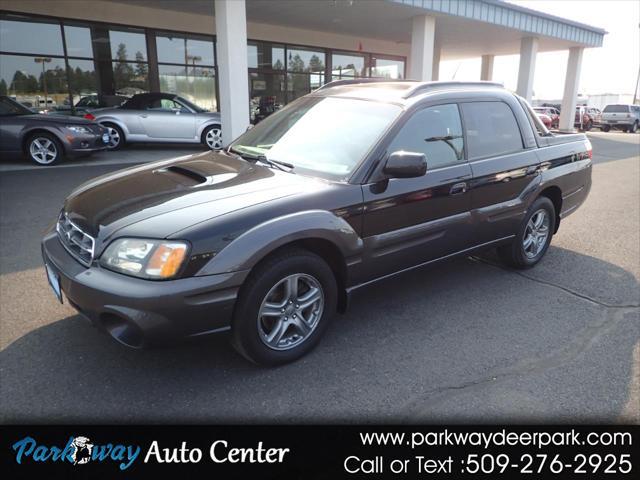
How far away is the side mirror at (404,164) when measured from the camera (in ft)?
10.3

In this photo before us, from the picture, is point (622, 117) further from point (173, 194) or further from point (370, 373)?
point (173, 194)

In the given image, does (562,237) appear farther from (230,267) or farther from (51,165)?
(51,165)

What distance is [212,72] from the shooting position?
16.7 m

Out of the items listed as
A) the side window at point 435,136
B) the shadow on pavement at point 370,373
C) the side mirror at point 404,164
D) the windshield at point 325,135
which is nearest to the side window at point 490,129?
the side window at point 435,136

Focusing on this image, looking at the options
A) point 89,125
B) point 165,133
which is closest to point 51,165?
point 89,125

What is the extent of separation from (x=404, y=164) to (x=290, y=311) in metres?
1.18

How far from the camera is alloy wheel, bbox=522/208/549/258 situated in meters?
4.76

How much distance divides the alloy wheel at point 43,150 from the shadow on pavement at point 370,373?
7.77 meters

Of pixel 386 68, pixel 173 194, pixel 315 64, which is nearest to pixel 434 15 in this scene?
pixel 315 64

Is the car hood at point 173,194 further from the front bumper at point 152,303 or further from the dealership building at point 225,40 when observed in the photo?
the dealership building at point 225,40

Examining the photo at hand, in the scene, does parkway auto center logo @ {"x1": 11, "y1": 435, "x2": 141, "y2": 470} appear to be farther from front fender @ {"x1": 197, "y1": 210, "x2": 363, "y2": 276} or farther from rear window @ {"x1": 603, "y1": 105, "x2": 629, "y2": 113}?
rear window @ {"x1": 603, "y1": 105, "x2": 629, "y2": 113}

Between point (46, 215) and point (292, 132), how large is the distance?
4228mm

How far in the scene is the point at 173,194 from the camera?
296cm

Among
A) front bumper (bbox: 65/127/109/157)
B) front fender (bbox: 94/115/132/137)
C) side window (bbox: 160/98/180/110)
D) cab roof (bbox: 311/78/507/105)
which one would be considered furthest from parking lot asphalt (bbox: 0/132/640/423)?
side window (bbox: 160/98/180/110)
